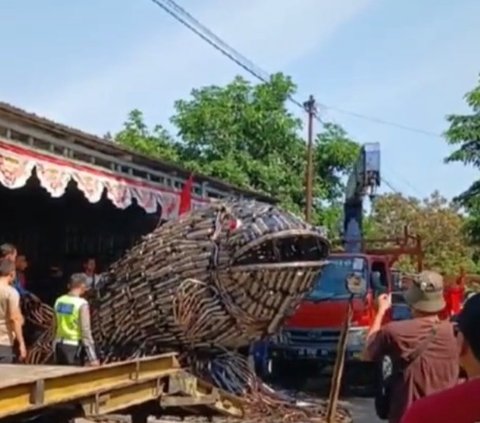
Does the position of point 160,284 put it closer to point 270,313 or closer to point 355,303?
point 270,313

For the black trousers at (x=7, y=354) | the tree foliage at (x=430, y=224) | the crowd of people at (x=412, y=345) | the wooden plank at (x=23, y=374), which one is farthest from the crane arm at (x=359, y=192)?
the tree foliage at (x=430, y=224)

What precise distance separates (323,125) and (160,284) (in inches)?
818

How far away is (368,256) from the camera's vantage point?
17.0 metres

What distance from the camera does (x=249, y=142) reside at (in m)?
Answer: 28.9

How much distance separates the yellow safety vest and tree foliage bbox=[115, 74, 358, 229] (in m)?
17.0

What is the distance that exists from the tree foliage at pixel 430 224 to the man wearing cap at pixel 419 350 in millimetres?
43609

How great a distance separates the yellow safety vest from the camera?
34.8ft

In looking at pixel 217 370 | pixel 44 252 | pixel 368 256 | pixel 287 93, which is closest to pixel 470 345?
pixel 217 370

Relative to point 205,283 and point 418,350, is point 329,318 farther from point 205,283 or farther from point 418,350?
point 418,350

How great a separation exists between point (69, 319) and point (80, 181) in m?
2.99

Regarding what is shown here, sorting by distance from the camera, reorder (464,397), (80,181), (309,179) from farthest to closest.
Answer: (309,179) < (80,181) < (464,397)

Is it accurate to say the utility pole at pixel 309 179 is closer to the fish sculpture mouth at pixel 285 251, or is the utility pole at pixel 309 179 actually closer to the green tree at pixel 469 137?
the green tree at pixel 469 137

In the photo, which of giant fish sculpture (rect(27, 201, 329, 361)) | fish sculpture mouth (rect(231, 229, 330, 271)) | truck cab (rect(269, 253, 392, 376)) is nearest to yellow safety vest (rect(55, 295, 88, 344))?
giant fish sculpture (rect(27, 201, 329, 361))

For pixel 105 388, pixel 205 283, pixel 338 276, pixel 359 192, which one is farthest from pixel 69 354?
pixel 359 192
